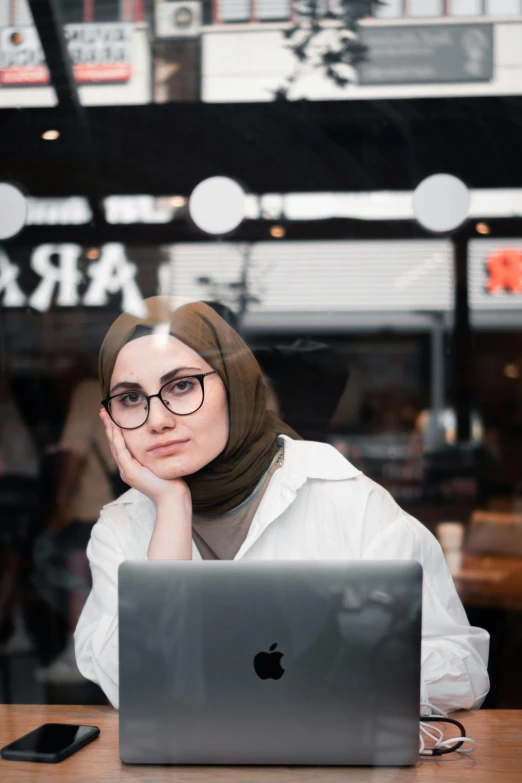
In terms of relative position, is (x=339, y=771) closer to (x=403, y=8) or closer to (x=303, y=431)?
(x=303, y=431)

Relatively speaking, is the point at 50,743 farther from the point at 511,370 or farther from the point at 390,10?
the point at 390,10

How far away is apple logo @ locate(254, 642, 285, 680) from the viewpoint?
1.14 m

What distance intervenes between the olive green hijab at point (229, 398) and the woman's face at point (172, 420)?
23mm

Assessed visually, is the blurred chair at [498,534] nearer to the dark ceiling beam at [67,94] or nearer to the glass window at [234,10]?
the dark ceiling beam at [67,94]

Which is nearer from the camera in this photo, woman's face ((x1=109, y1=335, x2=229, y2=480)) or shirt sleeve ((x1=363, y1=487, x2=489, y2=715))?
shirt sleeve ((x1=363, y1=487, x2=489, y2=715))

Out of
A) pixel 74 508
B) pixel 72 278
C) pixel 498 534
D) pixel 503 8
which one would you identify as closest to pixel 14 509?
pixel 74 508

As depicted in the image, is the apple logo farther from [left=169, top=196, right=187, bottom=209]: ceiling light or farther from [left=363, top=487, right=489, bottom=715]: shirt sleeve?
[left=169, top=196, right=187, bottom=209]: ceiling light

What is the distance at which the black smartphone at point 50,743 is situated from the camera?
1262 millimetres

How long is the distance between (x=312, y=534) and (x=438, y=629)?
36cm

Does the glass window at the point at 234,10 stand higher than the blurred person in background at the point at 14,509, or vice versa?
the glass window at the point at 234,10

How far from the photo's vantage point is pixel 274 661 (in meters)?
1.14

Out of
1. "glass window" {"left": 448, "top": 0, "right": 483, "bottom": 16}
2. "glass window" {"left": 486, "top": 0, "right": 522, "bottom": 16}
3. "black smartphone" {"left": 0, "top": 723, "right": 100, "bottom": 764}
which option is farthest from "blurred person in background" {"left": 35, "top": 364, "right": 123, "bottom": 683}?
"glass window" {"left": 486, "top": 0, "right": 522, "bottom": 16}

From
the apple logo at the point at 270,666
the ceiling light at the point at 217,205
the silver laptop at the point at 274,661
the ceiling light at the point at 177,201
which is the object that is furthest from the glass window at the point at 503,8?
the apple logo at the point at 270,666

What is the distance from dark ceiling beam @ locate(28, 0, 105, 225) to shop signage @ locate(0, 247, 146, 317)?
13 cm
